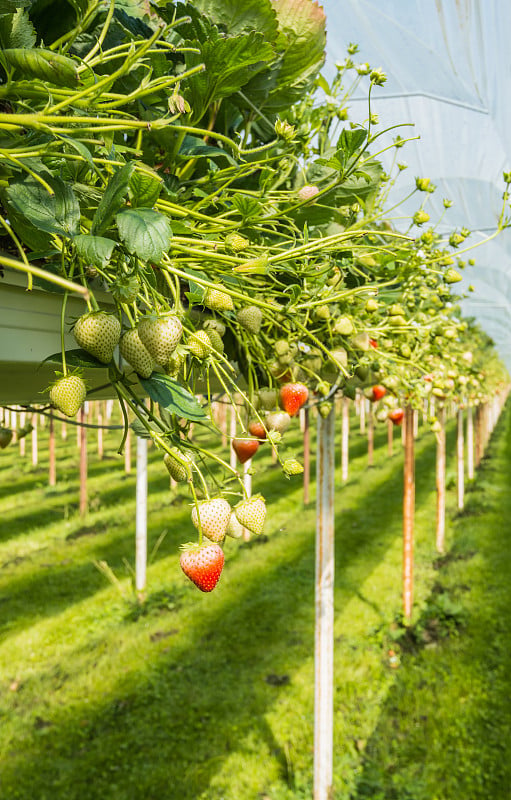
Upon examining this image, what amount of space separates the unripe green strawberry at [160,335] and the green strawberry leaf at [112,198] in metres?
0.08

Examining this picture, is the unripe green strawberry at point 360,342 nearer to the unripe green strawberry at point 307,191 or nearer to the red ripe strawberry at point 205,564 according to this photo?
the unripe green strawberry at point 307,191

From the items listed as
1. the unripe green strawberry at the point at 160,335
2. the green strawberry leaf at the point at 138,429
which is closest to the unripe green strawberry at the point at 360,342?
the green strawberry leaf at the point at 138,429

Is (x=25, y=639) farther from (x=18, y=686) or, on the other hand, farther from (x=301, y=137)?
(x=301, y=137)

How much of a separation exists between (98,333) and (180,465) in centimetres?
15

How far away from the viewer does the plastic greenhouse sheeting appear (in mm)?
4031

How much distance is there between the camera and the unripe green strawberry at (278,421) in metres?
0.85

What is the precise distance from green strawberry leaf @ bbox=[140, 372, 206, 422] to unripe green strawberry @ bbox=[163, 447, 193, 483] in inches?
1.6

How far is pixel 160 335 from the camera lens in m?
0.46

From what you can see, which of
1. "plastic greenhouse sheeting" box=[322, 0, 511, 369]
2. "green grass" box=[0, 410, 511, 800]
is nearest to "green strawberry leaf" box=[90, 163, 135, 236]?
"green grass" box=[0, 410, 511, 800]

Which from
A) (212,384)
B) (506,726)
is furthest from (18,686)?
(212,384)

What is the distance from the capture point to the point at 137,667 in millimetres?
4484

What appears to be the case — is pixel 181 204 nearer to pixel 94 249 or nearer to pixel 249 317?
pixel 249 317

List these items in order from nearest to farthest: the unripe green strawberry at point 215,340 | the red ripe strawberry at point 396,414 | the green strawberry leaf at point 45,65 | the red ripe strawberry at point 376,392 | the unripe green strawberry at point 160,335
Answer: the green strawberry leaf at point 45,65 < the unripe green strawberry at point 160,335 < the unripe green strawberry at point 215,340 < the red ripe strawberry at point 376,392 < the red ripe strawberry at point 396,414

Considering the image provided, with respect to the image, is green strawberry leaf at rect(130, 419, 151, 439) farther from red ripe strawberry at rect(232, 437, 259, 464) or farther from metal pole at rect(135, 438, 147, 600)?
metal pole at rect(135, 438, 147, 600)
